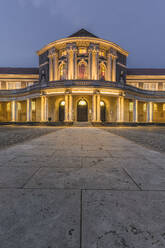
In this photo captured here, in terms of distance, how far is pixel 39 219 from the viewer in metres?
1.08

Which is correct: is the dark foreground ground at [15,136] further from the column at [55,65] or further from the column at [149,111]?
the column at [149,111]

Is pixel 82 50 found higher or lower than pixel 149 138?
higher

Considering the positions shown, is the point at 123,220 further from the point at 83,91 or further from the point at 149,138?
the point at 83,91

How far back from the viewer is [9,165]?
8.23ft

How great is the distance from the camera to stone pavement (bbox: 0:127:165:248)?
89 centimetres

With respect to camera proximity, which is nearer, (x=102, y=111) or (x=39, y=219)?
(x=39, y=219)

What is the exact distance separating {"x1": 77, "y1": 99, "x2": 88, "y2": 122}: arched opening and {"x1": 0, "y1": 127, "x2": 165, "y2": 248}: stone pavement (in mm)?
22388

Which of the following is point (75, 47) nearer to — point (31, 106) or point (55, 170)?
point (31, 106)

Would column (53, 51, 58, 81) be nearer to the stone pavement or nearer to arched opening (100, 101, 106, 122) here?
arched opening (100, 101, 106, 122)

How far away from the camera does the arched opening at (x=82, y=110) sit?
24.4 meters

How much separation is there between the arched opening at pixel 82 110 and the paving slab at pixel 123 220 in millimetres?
23171

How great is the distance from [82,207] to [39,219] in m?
0.41

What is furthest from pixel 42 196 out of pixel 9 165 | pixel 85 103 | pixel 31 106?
pixel 31 106

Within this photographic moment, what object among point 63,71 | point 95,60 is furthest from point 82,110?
point 95,60
